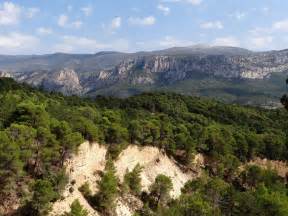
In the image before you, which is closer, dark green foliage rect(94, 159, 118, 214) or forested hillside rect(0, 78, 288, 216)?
forested hillside rect(0, 78, 288, 216)

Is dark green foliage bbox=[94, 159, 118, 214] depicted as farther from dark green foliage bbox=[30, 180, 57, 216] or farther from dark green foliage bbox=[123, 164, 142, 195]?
dark green foliage bbox=[30, 180, 57, 216]

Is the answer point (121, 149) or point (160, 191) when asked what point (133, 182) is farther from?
point (121, 149)

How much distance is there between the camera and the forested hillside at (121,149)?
217 feet

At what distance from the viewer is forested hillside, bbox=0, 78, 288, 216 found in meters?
66.1

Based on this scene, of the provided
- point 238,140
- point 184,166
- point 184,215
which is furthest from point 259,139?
point 184,215

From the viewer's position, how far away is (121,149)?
9606 cm

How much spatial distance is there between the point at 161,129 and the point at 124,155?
65.3ft

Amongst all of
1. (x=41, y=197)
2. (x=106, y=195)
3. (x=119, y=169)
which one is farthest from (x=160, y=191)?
(x=41, y=197)

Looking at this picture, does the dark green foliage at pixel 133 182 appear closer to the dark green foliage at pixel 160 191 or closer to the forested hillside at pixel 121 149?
the forested hillside at pixel 121 149

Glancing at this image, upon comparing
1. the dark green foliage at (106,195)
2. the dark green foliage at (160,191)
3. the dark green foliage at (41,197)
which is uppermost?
the dark green foliage at (41,197)

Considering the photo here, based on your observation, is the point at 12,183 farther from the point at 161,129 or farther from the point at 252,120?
the point at 252,120

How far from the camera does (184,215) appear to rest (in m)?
71.9

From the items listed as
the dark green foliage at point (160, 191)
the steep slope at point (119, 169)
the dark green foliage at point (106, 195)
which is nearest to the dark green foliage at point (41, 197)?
the steep slope at point (119, 169)

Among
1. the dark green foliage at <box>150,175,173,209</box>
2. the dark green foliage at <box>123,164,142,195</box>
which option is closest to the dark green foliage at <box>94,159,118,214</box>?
the dark green foliage at <box>123,164,142,195</box>
